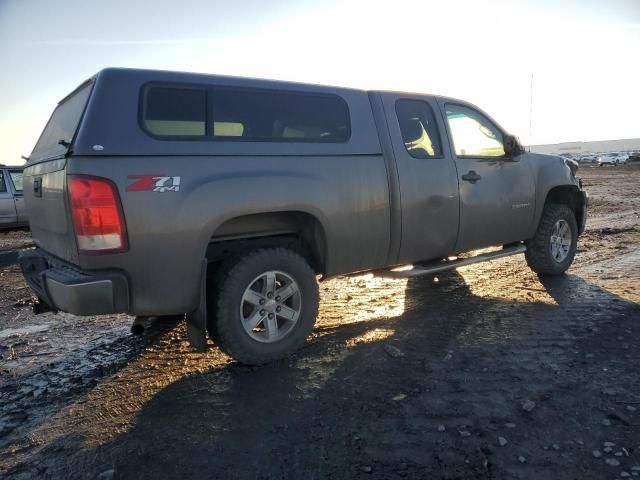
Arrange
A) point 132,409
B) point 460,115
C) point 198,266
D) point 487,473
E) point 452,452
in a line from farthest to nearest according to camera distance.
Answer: point 460,115 < point 198,266 < point 132,409 < point 452,452 < point 487,473

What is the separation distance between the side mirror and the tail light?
3.98m

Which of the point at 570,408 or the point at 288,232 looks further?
the point at 288,232

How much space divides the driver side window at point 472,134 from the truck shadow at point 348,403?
1.68m

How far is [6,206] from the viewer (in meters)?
10.1

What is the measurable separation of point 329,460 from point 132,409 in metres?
1.34

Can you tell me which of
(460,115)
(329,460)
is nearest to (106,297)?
(329,460)

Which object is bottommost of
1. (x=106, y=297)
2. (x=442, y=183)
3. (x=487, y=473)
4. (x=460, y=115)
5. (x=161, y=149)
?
(x=487, y=473)

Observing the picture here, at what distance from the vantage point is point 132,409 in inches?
111

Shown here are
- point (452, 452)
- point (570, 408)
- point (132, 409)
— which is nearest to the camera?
point (452, 452)

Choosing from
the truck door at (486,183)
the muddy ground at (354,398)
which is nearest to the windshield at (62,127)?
the muddy ground at (354,398)

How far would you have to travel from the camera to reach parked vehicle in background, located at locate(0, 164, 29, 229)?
33.1 feet

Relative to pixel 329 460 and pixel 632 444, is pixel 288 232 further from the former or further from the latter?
pixel 632 444

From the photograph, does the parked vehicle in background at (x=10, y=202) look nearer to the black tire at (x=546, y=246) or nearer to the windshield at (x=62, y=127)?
the windshield at (x=62, y=127)

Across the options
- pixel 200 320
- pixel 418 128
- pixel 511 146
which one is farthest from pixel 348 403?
pixel 511 146
